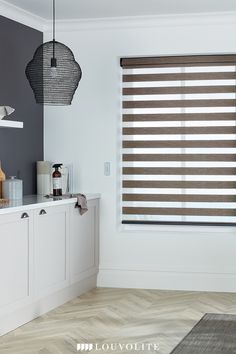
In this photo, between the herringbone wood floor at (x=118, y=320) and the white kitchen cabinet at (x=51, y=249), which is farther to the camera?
the white kitchen cabinet at (x=51, y=249)

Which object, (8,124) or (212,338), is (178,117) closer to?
(8,124)

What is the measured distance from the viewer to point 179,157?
244 inches

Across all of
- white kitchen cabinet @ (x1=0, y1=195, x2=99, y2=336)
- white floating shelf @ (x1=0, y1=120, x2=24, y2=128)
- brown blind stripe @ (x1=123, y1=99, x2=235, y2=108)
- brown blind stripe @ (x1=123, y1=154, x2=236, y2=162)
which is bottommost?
white kitchen cabinet @ (x1=0, y1=195, x2=99, y2=336)

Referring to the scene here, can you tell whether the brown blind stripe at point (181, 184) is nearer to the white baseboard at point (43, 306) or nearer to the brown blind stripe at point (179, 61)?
the white baseboard at point (43, 306)

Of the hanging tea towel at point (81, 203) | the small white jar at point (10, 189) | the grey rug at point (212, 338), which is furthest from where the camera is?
the hanging tea towel at point (81, 203)

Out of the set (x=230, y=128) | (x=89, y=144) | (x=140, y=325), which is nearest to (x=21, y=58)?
(x=89, y=144)

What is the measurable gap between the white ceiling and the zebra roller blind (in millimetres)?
467

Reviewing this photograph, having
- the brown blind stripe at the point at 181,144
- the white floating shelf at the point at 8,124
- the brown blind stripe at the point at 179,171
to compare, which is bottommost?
the brown blind stripe at the point at 179,171

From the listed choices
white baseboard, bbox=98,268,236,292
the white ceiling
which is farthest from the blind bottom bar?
the white ceiling

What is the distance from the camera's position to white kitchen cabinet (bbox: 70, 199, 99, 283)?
5.73 m

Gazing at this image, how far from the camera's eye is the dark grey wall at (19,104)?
5660 mm

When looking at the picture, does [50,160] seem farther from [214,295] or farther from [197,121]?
[214,295]

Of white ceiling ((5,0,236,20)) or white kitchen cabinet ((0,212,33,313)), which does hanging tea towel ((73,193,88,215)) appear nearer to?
white kitchen cabinet ((0,212,33,313))

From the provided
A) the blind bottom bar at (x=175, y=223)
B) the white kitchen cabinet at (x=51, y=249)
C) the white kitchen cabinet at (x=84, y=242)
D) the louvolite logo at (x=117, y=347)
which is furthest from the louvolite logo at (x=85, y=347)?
the blind bottom bar at (x=175, y=223)
